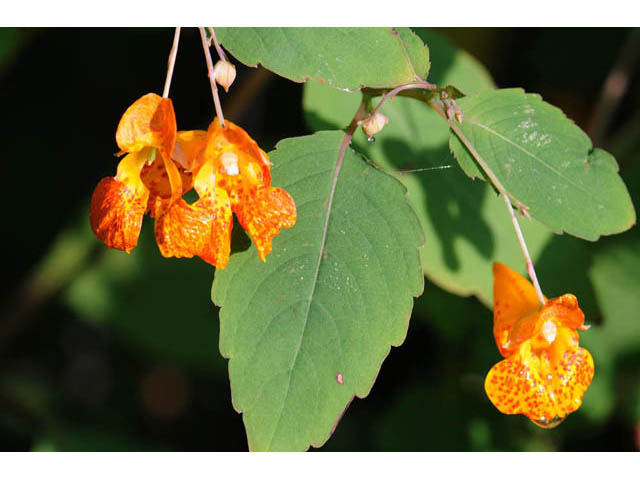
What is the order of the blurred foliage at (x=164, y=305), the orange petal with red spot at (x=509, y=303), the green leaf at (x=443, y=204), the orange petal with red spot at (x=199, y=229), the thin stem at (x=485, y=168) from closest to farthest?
the orange petal with red spot at (x=199, y=229), the thin stem at (x=485, y=168), the orange petal with red spot at (x=509, y=303), the green leaf at (x=443, y=204), the blurred foliage at (x=164, y=305)

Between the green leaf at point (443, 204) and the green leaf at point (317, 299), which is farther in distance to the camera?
the green leaf at point (443, 204)

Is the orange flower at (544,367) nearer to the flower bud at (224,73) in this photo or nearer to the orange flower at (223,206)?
the orange flower at (223,206)

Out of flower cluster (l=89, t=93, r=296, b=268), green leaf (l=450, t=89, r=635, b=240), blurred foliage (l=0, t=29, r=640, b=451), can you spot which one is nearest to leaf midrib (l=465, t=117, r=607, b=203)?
green leaf (l=450, t=89, r=635, b=240)

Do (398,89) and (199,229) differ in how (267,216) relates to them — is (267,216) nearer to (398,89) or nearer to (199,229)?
(199,229)

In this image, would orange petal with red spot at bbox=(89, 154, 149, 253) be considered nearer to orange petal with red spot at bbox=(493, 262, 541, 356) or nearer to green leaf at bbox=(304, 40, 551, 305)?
green leaf at bbox=(304, 40, 551, 305)

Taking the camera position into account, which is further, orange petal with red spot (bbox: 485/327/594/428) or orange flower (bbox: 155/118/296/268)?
orange petal with red spot (bbox: 485/327/594/428)

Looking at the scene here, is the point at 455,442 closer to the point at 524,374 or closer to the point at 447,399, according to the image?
the point at 447,399

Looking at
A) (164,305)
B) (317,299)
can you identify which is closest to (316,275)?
(317,299)

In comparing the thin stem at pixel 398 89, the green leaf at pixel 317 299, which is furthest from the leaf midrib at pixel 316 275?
the thin stem at pixel 398 89
